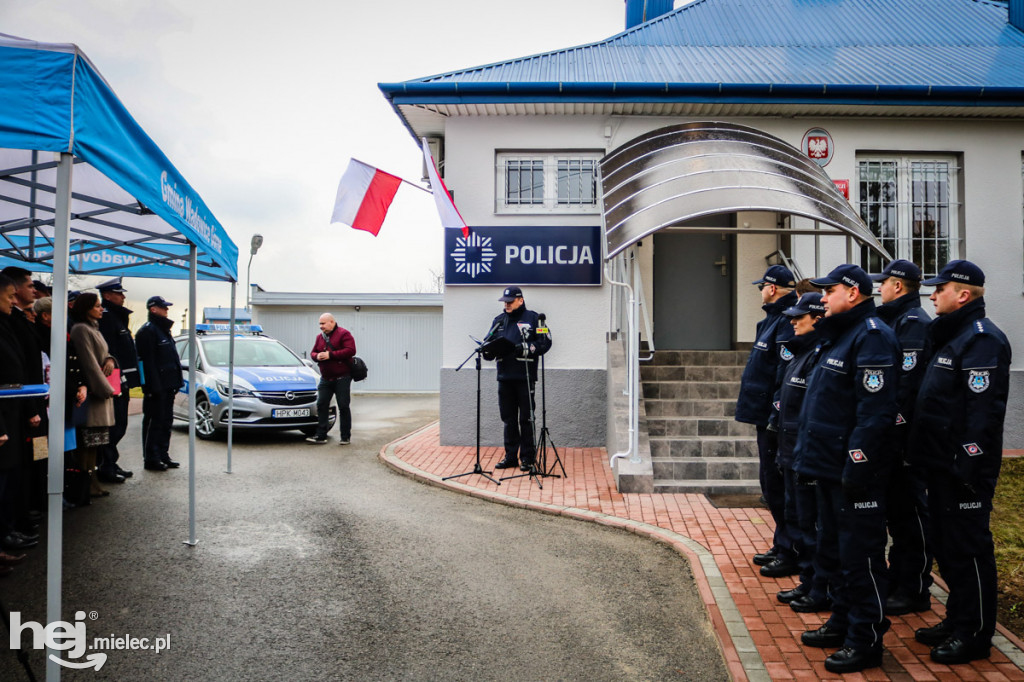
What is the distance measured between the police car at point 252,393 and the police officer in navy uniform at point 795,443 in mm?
8302

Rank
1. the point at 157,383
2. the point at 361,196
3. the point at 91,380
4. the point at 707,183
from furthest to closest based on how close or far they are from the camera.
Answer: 1. the point at 361,196
2. the point at 157,383
3. the point at 707,183
4. the point at 91,380

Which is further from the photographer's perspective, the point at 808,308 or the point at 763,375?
the point at 763,375

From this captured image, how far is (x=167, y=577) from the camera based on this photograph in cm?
487

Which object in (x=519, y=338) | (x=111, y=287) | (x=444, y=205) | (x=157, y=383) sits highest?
(x=444, y=205)

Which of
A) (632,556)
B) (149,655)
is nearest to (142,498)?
(149,655)

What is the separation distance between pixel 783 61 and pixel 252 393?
9.88 metres

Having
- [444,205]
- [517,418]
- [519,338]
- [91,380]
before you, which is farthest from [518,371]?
[91,380]

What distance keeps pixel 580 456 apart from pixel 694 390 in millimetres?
1730

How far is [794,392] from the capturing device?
418cm

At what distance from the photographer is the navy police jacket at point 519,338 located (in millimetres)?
8164

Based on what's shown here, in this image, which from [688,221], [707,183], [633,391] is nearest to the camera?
[633,391]

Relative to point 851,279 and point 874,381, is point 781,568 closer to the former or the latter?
point 874,381

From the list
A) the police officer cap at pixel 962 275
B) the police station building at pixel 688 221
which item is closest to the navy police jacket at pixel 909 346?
the police officer cap at pixel 962 275

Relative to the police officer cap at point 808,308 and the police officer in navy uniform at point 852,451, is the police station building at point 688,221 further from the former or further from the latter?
the police officer in navy uniform at point 852,451
